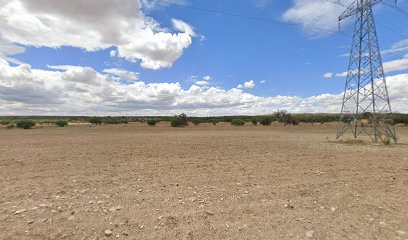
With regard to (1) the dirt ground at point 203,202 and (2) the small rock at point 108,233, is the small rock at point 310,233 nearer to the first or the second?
(1) the dirt ground at point 203,202

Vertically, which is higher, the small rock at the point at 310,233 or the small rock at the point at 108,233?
the small rock at the point at 108,233

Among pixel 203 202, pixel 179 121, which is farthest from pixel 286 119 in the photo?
pixel 203 202

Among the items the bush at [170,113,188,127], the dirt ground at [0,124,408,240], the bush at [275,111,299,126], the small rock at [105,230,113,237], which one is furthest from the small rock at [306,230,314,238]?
the bush at [275,111,299,126]

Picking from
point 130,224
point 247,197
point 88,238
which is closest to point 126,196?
point 130,224

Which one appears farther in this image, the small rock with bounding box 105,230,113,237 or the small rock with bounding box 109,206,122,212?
the small rock with bounding box 109,206,122,212

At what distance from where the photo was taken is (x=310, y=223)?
507 centimetres

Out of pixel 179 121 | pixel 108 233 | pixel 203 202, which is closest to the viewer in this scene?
pixel 108 233

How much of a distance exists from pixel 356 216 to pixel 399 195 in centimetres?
229

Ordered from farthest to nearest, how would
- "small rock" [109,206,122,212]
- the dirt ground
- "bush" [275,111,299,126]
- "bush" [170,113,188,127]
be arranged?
"bush" [275,111,299,126]
"bush" [170,113,188,127]
"small rock" [109,206,122,212]
the dirt ground

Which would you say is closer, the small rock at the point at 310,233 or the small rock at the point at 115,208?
the small rock at the point at 310,233

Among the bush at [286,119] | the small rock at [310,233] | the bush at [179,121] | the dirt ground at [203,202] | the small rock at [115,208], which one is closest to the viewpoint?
the small rock at [310,233]

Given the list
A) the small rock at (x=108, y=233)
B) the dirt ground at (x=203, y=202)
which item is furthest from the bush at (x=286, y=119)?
the small rock at (x=108, y=233)

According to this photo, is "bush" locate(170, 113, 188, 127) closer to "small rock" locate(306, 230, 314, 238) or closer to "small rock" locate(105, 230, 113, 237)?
"small rock" locate(105, 230, 113, 237)

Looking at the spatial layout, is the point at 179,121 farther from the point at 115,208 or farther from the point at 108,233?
the point at 108,233
